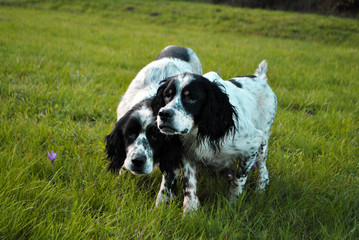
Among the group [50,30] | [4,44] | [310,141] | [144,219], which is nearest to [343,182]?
[310,141]

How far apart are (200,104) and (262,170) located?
36.9 inches

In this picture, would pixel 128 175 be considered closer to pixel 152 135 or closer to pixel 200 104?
pixel 152 135

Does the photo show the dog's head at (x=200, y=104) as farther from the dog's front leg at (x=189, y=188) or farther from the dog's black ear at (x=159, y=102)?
the dog's front leg at (x=189, y=188)

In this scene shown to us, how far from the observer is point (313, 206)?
216 cm

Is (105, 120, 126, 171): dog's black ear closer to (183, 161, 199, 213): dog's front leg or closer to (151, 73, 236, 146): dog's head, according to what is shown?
(151, 73, 236, 146): dog's head

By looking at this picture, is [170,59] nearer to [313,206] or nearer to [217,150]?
[217,150]

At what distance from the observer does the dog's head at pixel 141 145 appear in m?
2.23

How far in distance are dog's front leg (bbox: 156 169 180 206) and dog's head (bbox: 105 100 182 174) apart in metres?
0.06

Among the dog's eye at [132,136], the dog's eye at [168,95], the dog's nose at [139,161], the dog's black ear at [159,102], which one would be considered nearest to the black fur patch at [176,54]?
the dog's black ear at [159,102]

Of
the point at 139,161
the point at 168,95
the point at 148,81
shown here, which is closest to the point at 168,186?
the point at 139,161

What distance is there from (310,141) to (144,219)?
2.14 meters

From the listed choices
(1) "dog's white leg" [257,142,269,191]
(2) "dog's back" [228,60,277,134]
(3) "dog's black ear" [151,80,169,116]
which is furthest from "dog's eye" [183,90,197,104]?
(2) "dog's back" [228,60,277,134]

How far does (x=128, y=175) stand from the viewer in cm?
249

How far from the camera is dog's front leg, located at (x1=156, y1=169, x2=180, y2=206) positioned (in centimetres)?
226
